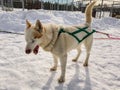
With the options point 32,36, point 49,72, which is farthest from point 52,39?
point 49,72

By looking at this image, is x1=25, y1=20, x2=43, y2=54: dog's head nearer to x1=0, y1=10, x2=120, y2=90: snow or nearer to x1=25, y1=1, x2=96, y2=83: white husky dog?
x1=25, y1=1, x2=96, y2=83: white husky dog

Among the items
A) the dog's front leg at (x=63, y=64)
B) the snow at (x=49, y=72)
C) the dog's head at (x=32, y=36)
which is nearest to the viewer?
the dog's head at (x=32, y=36)

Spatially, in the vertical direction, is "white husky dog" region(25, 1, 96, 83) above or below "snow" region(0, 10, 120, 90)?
above

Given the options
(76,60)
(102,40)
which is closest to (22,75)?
(76,60)

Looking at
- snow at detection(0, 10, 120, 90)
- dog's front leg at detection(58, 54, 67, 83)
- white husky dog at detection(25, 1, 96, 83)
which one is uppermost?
white husky dog at detection(25, 1, 96, 83)

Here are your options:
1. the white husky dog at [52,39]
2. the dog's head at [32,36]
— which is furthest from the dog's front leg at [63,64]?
the dog's head at [32,36]

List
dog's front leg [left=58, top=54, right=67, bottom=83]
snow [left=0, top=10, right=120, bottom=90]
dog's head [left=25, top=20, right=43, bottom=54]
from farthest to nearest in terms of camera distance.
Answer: dog's front leg [left=58, top=54, right=67, bottom=83] → snow [left=0, top=10, right=120, bottom=90] → dog's head [left=25, top=20, right=43, bottom=54]

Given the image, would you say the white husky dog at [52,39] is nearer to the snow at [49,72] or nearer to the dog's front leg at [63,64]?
the dog's front leg at [63,64]

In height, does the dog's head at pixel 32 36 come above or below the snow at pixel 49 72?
above

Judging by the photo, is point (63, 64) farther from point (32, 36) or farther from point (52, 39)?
point (32, 36)

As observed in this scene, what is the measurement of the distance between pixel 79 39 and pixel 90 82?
32.9 inches

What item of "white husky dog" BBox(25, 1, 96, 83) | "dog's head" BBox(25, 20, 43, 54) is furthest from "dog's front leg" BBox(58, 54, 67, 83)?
"dog's head" BBox(25, 20, 43, 54)

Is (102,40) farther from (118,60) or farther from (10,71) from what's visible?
(10,71)

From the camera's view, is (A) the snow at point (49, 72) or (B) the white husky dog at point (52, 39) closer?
(B) the white husky dog at point (52, 39)
